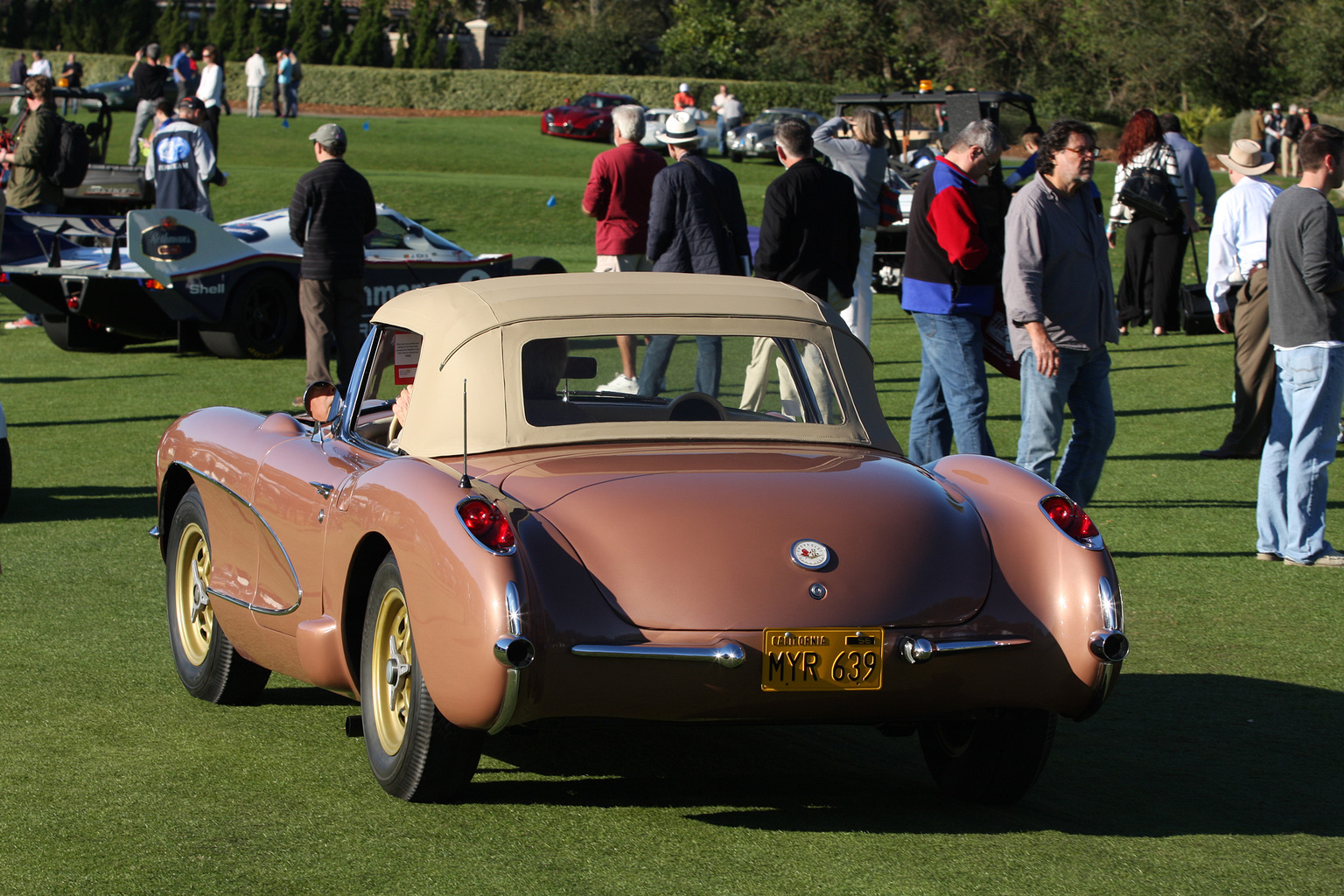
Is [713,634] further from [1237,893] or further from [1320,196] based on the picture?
[1320,196]

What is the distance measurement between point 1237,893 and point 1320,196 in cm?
463

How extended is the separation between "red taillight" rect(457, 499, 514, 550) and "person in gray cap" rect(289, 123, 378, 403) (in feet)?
26.0

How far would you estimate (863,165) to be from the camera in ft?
39.4

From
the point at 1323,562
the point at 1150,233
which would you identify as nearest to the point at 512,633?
the point at 1323,562

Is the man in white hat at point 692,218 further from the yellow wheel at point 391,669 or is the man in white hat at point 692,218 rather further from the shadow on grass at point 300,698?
the yellow wheel at point 391,669

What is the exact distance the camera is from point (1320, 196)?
7.46 meters

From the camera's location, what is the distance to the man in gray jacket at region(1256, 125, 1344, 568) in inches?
294

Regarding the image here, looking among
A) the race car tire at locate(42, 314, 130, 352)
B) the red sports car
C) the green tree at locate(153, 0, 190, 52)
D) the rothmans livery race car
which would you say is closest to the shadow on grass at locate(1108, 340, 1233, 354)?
the rothmans livery race car

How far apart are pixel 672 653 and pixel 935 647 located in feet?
2.16

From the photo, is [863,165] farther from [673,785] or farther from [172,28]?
[172,28]

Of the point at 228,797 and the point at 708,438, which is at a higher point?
the point at 708,438

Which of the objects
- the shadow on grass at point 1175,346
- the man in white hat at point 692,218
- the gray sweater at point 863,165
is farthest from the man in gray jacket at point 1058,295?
the shadow on grass at point 1175,346

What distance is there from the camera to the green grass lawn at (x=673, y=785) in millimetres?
3781

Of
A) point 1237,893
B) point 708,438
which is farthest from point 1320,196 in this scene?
point 1237,893
